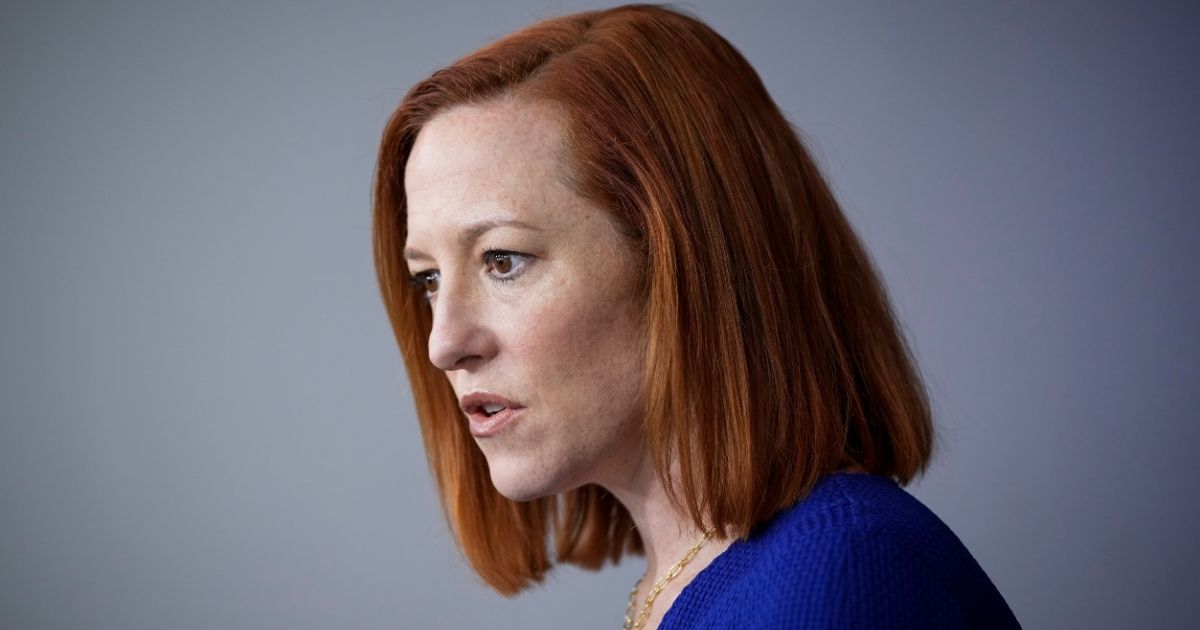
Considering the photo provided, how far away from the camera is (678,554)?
1.51 m

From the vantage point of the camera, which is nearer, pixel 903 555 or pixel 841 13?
pixel 903 555

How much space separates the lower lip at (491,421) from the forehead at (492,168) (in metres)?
0.26

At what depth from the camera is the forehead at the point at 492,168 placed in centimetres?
136

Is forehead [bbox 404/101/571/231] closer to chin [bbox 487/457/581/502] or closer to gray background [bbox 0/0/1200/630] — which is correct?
chin [bbox 487/457/581/502]

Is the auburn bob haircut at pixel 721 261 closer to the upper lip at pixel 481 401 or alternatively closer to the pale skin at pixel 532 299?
the pale skin at pixel 532 299

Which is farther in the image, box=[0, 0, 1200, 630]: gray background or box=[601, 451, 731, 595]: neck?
box=[0, 0, 1200, 630]: gray background

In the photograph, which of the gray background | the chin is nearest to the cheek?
the chin

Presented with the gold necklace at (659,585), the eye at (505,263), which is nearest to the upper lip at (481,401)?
the eye at (505,263)

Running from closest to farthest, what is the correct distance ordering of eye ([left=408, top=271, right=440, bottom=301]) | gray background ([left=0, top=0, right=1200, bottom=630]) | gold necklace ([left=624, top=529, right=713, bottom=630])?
gold necklace ([left=624, top=529, right=713, bottom=630]) < eye ([left=408, top=271, right=440, bottom=301]) < gray background ([left=0, top=0, right=1200, bottom=630])

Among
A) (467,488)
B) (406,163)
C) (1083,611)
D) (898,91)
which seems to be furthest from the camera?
(898,91)

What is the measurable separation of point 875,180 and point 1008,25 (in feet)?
1.37

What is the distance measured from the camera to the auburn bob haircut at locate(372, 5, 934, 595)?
1.33 metres

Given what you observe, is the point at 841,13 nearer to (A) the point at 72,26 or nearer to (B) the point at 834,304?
(B) the point at 834,304

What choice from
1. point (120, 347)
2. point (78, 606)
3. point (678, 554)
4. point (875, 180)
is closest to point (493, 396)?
point (678, 554)
